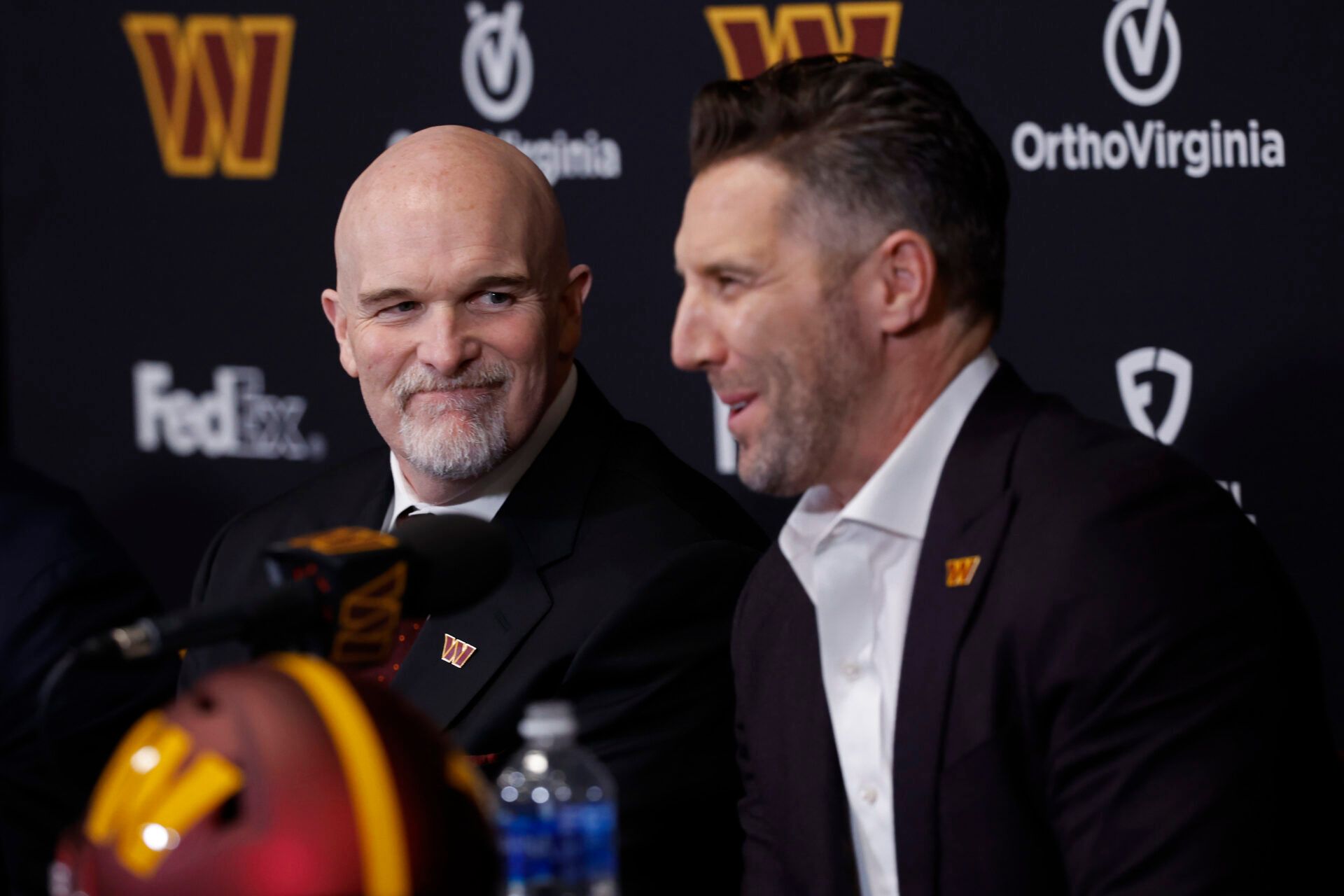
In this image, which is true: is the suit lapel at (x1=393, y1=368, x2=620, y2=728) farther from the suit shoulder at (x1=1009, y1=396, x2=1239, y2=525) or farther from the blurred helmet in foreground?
the blurred helmet in foreground

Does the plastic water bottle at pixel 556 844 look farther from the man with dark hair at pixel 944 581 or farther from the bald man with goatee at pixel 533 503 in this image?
the bald man with goatee at pixel 533 503

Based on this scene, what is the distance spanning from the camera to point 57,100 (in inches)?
155

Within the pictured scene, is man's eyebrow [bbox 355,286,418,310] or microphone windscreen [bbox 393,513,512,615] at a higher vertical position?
man's eyebrow [bbox 355,286,418,310]

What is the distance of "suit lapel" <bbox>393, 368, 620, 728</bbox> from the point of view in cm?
227

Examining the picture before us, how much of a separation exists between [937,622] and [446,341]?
967 millimetres

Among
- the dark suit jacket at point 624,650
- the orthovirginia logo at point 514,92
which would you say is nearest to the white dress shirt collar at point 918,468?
the dark suit jacket at point 624,650

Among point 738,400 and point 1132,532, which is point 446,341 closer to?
point 738,400

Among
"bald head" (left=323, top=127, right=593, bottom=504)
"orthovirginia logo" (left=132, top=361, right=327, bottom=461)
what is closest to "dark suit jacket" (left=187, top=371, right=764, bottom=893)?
"bald head" (left=323, top=127, right=593, bottom=504)

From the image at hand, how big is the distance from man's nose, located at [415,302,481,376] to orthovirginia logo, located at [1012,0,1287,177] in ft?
3.09

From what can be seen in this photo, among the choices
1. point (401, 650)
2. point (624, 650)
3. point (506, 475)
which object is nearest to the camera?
point (624, 650)

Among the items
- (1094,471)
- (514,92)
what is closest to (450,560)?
(1094,471)

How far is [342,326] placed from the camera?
8.64ft

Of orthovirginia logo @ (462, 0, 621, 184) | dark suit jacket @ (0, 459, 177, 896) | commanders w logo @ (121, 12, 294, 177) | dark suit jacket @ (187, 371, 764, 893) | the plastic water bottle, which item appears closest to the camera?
the plastic water bottle

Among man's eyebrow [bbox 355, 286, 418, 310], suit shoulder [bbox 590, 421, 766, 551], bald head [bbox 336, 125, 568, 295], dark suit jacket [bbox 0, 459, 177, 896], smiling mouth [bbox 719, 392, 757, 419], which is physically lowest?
dark suit jacket [bbox 0, 459, 177, 896]
